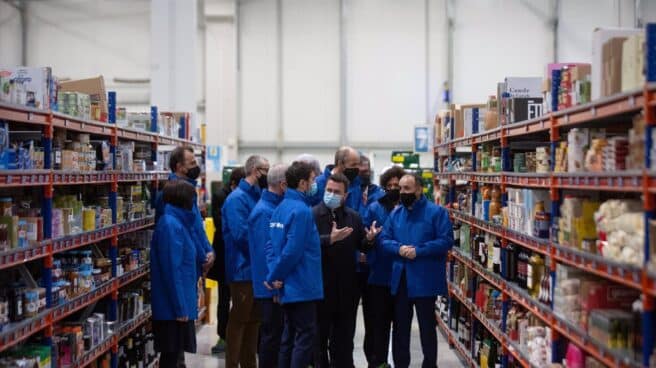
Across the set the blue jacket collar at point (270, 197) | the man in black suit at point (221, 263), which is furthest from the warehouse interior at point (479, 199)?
the blue jacket collar at point (270, 197)

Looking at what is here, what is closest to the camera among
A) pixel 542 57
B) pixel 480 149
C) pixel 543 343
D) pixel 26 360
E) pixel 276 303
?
pixel 26 360

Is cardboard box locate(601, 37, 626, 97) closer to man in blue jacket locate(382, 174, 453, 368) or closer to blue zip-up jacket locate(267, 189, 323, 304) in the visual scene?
blue zip-up jacket locate(267, 189, 323, 304)

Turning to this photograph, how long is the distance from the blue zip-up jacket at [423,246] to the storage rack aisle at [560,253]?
45 centimetres

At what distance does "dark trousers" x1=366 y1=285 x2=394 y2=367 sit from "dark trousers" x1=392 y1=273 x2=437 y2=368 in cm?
21

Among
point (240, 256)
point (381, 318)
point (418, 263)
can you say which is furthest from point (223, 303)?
point (418, 263)

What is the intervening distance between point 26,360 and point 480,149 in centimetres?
477

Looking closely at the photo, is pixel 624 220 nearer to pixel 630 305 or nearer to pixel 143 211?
pixel 630 305

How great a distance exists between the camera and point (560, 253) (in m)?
4.72

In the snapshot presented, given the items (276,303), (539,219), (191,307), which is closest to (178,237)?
(191,307)

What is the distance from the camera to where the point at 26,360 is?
458cm

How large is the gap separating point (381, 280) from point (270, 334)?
1265 millimetres

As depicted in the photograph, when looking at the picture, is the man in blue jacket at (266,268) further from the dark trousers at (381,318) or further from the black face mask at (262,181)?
the dark trousers at (381,318)

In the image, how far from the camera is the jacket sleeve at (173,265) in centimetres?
593

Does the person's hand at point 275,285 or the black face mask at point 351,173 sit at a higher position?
the black face mask at point 351,173
